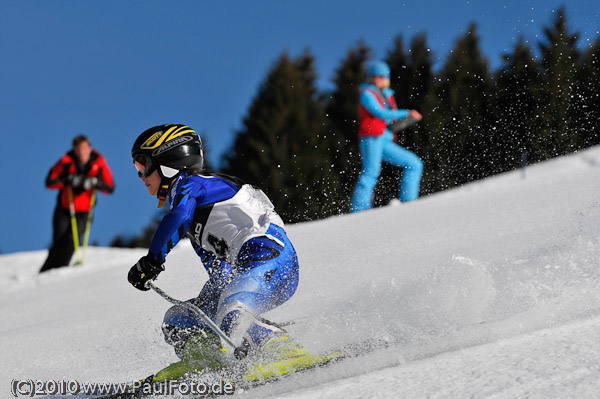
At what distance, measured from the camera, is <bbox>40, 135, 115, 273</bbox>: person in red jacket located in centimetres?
897

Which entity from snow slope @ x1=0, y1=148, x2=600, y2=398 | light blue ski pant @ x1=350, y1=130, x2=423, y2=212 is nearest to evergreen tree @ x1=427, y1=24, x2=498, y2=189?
light blue ski pant @ x1=350, y1=130, x2=423, y2=212

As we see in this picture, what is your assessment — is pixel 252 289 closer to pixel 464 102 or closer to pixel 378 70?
pixel 378 70

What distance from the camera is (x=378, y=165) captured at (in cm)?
834

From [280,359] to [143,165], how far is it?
1160 millimetres

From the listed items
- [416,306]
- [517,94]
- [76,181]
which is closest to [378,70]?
[76,181]

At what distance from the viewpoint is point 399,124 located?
849cm

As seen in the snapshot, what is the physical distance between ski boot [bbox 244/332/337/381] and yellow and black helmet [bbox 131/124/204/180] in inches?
37.4

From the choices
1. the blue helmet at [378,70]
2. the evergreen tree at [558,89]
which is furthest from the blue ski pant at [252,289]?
the evergreen tree at [558,89]

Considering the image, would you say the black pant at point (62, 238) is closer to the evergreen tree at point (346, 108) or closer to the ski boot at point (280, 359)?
the ski boot at point (280, 359)

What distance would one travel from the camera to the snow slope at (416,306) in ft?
8.61

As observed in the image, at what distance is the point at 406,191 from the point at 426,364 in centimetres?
588

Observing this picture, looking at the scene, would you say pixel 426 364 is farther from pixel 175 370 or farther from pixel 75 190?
pixel 75 190

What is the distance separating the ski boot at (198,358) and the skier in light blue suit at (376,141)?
5190 millimetres

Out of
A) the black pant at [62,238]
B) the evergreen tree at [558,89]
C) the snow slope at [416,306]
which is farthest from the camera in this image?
the evergreen tree at [558,89]
